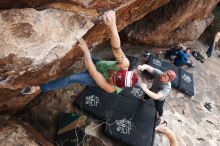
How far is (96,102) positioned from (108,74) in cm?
267

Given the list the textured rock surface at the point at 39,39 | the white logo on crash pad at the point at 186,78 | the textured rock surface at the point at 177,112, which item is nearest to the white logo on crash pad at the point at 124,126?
the textured rock surface at the point at 177,112

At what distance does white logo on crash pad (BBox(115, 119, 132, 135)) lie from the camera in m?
8.01

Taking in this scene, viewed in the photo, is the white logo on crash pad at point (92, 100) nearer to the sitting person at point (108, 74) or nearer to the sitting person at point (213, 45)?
the sitting person at point (108, 74)

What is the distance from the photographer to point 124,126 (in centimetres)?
810

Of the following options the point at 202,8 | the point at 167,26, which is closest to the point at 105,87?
the point at 167,26

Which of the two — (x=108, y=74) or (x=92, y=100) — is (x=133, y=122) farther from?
(x=108, y=74)

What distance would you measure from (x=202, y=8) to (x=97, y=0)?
6570 mm

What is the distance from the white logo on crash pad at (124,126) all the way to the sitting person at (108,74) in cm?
200

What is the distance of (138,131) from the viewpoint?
26.5ft

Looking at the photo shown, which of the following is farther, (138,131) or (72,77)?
(138,131)

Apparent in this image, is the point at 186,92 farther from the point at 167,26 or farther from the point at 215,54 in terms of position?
the point at 215,54

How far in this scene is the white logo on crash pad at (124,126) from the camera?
801 centimetres

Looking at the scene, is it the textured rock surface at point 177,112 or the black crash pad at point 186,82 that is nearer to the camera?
the textured rock surface at point 177,112

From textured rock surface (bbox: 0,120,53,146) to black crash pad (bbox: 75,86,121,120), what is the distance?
1448 mm
